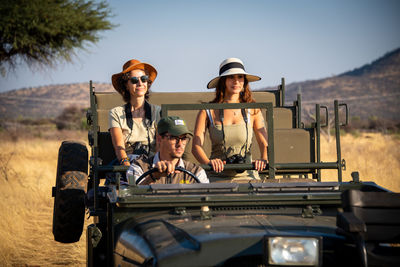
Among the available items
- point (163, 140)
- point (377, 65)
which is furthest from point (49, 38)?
point (377, 65)

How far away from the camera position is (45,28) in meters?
16.5

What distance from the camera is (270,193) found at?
378 cm

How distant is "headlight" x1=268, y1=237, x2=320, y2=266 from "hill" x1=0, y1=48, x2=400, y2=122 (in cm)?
6936

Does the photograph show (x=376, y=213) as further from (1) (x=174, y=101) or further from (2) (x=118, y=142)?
(1) (x=174, y=101)

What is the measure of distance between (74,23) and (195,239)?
15.0 metres

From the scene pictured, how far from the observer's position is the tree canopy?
16.2 m

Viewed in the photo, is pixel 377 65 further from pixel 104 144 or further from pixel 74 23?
pixel 104 144

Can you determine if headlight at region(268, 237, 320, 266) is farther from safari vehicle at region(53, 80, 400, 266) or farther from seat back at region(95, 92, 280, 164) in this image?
seat back at region(95, 92, 280, 164)

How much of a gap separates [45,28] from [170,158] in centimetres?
1279

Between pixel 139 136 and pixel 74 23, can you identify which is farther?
pixel 74 23

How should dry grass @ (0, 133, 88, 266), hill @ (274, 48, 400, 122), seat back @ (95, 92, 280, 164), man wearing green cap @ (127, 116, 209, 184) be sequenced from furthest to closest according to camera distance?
hill @ (274, 48, 400, 122)
dry grass @ (0, 133, 88, 266)
seat back @ (95, 92, 280, 164)
man wearing green cap @ (127, 116, 209, 184)

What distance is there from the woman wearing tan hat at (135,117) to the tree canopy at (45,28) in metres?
10.6

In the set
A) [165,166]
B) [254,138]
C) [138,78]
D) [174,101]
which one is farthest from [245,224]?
[174,101]

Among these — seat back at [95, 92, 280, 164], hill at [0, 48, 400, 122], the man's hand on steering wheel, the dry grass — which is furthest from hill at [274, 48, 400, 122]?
the man's hand on steering wheel
